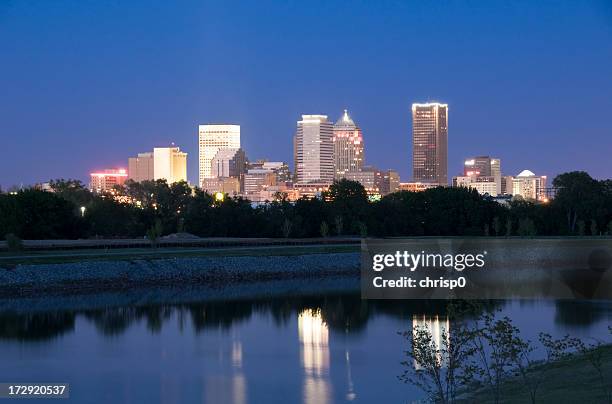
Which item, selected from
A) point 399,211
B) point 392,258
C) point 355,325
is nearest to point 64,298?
point 355,325

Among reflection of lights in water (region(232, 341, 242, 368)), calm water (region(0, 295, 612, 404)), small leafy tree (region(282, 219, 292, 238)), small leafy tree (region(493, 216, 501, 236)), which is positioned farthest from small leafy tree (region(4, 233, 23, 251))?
small leafy tree (region(493, 216, 501, 236))

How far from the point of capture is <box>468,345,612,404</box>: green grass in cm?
2092

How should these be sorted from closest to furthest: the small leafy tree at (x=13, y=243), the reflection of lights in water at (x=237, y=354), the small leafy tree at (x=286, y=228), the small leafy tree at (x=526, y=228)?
the reflection of lights in water at (x=237, y=354), the small leafy tree at (x=13, y=243), the small leafy tree at (x=286, y=228), the small leafy tree at (x=526, y=228)

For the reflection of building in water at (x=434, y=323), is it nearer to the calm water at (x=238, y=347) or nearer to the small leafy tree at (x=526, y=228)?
the calm water at (x=238, y=347)

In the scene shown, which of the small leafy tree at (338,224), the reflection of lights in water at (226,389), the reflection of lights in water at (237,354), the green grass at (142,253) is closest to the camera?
the reflection of lights in water at (226,389)

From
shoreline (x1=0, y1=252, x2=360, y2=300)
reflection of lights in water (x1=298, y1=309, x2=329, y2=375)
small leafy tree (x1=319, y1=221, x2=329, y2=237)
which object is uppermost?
small leafy tree (x1=319, y1=221, x2=329, y2=237)

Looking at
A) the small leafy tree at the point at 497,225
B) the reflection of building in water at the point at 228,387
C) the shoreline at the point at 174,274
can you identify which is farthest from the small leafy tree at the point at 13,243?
the small leafy tree at the point at 497,225

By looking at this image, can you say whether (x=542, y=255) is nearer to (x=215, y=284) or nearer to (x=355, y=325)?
(x=215, y=284)

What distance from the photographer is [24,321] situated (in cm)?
4300

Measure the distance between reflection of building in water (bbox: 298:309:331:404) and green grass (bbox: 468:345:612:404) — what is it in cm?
485

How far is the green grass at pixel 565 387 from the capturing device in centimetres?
2092

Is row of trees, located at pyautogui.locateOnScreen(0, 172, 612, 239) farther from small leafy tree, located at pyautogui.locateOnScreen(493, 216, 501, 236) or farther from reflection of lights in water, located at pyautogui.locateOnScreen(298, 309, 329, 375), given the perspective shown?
reflection of lights in water, located at pyautogui.locateOnScreen(298, 309, 329, 375)

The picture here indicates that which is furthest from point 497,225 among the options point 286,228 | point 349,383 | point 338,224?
point 349,383

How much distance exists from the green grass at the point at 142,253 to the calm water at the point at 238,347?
13.2m
